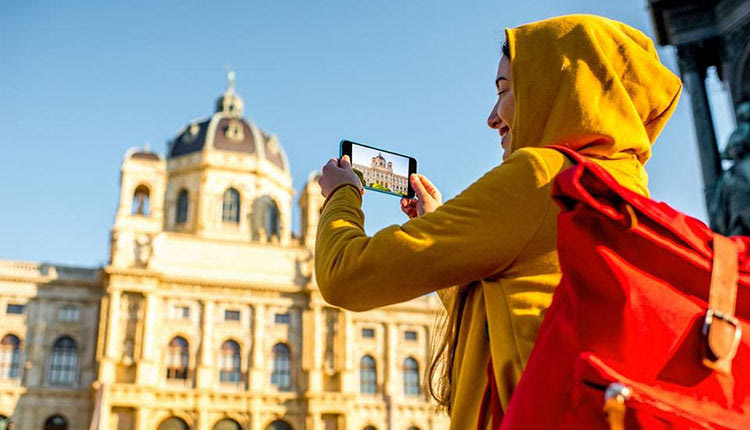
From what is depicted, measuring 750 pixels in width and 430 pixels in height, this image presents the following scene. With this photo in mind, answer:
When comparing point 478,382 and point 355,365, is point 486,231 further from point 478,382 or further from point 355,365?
point 355,365

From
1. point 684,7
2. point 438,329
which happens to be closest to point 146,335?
point 684,7

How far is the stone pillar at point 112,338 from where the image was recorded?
29.0m

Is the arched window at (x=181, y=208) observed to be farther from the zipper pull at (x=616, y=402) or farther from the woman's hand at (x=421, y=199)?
the zipper pull at (x=616, y=402)

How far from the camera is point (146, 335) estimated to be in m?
29.9

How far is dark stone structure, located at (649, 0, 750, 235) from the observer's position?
1146 cm

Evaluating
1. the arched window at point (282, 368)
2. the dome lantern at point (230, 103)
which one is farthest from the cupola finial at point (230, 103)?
the arched window at point (282, 368)

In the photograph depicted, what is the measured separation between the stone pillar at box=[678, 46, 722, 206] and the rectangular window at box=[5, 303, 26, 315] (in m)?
27.4

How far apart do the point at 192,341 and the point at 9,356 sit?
7.13m

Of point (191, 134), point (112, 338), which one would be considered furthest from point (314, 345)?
point (191, 134)

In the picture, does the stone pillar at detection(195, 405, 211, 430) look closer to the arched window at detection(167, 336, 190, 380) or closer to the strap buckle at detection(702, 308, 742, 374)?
the arched window at detection(167, 336, 190, 380)

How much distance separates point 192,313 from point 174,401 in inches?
147

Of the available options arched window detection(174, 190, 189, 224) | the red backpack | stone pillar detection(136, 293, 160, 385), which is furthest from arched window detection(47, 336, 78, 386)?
the red backpack

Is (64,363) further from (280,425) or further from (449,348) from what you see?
(449,348)

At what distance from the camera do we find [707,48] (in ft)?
39.9
